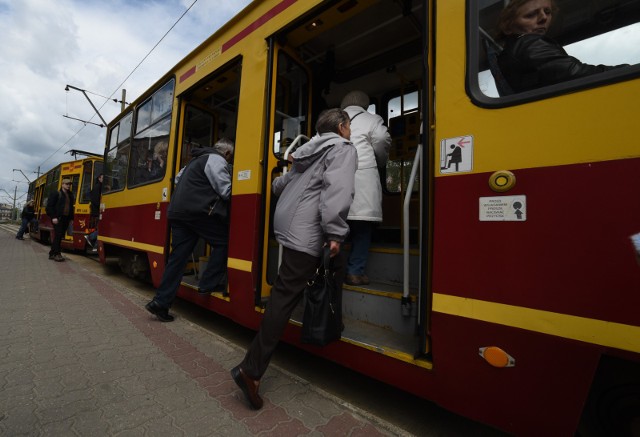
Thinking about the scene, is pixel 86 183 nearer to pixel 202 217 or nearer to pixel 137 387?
pixel 202 217

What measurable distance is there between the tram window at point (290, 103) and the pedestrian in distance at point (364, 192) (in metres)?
0.81

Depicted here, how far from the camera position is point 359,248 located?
2.52 meters

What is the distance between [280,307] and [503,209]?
1.25 m

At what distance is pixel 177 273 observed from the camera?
130 inches

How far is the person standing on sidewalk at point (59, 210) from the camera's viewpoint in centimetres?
766

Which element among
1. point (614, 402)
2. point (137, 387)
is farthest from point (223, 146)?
point (614, 402)

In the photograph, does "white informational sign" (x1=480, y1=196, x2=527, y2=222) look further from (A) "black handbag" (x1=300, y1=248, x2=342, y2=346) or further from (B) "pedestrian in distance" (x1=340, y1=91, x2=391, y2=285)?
(B) "pedestrian in distance" (x1=340, y1=91, x2=391, y2=285)

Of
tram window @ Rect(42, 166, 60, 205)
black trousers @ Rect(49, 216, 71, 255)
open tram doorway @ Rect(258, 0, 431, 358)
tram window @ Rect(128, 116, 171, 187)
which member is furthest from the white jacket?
tram window @ Rect(42, 166, 60, 205)

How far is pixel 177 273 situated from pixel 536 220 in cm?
311

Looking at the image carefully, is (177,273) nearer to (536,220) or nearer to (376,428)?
(376,428)

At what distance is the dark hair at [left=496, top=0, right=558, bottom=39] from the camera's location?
150 cm

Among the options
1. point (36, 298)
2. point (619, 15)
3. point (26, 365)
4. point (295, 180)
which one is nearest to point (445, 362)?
point (295, 180)

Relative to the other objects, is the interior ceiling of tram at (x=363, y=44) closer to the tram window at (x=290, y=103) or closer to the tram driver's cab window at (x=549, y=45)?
the tram window at (x=290, y=103)

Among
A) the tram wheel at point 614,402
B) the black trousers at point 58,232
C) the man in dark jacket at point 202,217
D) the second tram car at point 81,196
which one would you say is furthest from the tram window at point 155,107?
the second tram car at point 81,196
